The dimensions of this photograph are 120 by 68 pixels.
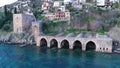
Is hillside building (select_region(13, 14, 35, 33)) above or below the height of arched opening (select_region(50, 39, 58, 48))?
above

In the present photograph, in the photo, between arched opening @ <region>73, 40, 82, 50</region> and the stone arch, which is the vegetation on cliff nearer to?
the stone arch

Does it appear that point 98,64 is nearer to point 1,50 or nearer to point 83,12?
point 1,50

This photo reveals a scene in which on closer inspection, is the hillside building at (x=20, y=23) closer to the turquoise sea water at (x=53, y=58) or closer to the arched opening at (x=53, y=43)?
the arched opening at (x=53, y=43)

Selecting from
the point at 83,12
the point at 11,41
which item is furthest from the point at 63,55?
the point at 83,12

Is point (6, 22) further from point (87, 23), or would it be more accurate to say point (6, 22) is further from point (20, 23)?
point (87, 23)

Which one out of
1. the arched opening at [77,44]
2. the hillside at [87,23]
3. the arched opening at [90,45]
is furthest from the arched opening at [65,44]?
the hillside at [87,23]

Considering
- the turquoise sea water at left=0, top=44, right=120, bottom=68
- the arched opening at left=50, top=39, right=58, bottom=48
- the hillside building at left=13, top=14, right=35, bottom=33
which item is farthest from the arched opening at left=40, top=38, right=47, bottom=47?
the hillside building at left=13, top=14, right=35, bottom=33

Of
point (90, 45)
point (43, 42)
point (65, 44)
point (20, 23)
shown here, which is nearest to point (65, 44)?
point (65, 44)

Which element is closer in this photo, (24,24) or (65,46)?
(65,46)
